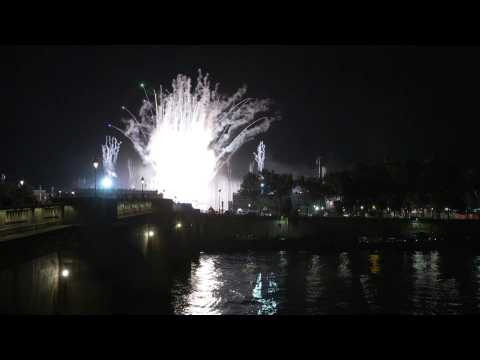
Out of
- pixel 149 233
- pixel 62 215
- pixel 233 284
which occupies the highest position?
pixel 62 215

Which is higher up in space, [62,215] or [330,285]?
[62,215]

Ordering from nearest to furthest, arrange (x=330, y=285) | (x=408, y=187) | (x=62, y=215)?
(x=62, y=215), (x=330, y=285), (x=408, y=187)

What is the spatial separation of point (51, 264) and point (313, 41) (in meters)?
18.0

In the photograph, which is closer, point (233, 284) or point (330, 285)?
point (233, 284)

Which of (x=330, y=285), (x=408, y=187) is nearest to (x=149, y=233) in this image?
(x=330, y=285)

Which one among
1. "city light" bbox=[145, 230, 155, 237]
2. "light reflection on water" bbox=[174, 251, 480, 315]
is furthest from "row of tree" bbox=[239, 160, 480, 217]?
"city light" bbox=[145, 230, 155, 237]

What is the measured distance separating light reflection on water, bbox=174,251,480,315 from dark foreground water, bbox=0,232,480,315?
0.20ft

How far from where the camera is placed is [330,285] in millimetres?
37094

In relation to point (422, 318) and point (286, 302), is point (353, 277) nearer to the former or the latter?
point (286, 302)

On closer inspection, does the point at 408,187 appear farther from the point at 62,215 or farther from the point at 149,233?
the point at 62,215

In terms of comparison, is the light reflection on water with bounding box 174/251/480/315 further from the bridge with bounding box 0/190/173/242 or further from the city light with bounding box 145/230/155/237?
the bridge with bounding box 0/190/173/242

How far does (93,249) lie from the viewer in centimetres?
2812

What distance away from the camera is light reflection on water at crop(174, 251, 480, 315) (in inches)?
1187

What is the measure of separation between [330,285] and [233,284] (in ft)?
21.7
